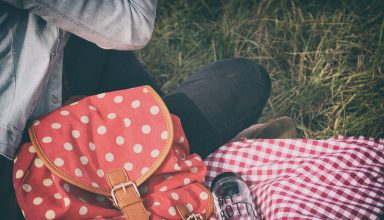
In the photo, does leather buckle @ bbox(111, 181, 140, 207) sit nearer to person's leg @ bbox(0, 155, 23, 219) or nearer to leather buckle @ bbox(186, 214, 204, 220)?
leather buckle @ bbox(186, 214, 204, 220)

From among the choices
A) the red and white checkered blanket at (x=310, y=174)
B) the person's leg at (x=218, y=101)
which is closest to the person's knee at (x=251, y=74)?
the person's leg at (x=218, y=101)

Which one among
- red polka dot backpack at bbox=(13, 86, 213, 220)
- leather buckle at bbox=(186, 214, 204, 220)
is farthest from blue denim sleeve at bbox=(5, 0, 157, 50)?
leather buckle at bbox=(186, 214, 204, 220)

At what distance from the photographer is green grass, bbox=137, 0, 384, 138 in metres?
1.63

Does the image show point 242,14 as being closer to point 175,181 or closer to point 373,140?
point 373,140

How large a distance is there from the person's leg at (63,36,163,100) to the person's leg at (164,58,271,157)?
174 millimetres

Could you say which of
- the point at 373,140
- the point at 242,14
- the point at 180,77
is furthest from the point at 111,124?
the point at 242,14

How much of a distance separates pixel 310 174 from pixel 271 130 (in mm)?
295

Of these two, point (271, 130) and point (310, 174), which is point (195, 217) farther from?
point (271, 130)

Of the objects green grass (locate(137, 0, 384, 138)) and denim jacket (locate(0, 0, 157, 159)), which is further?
green grass (locate(137, 0, 384, 138))

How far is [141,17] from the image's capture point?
1.05 meters

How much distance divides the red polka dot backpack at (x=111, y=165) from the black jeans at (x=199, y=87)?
0.16 metres

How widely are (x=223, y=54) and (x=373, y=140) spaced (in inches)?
34.3

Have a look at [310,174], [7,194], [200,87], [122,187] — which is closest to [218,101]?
[200,87]

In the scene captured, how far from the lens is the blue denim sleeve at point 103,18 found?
93cm
